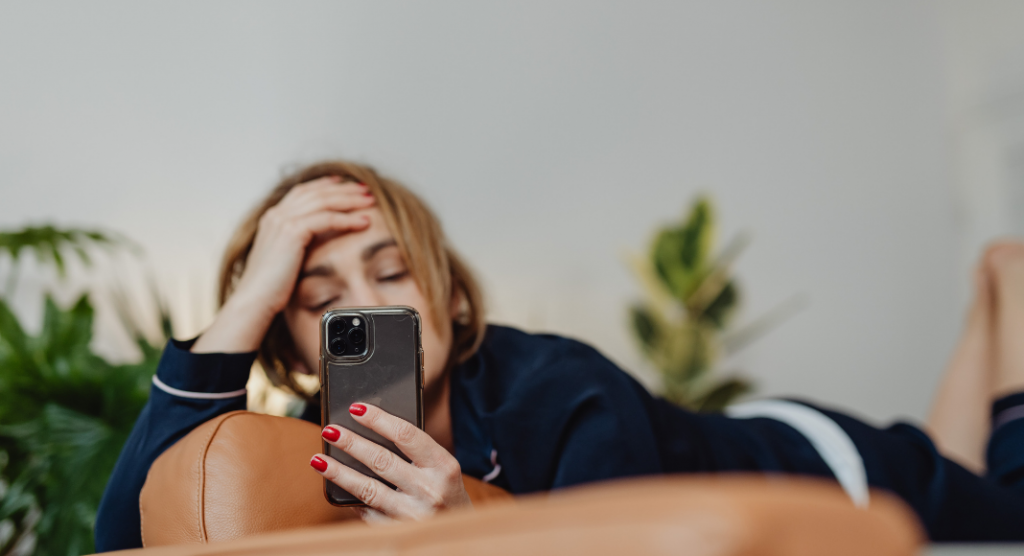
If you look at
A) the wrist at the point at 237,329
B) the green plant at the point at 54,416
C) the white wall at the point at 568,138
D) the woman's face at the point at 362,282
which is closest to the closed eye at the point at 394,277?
the woman's face at the point at 362,282

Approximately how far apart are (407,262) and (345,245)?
0.08m

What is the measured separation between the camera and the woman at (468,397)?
66cm

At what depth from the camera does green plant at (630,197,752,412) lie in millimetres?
1732

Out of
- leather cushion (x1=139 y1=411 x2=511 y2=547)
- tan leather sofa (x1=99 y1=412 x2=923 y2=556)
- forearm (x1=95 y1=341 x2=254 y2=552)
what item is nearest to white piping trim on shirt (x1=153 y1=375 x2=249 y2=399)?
forearm (x1=95 y1=341 x2=254 y2=552)

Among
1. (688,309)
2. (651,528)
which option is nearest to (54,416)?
(651,528)

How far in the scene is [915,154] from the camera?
2479mm

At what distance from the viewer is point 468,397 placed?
2.54ft

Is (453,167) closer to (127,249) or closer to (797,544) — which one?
(127,249)

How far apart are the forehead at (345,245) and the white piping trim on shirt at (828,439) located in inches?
24.2

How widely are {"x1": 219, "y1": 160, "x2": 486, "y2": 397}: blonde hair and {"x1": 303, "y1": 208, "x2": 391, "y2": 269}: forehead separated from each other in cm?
2

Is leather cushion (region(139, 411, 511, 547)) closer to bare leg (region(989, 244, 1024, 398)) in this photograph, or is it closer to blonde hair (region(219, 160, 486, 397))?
blonde hair (region(219, 160, 486, 397))

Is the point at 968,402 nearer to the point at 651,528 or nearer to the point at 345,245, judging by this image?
the point at 345,245

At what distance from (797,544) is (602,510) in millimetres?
52

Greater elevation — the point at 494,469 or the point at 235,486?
the point at 235,486
